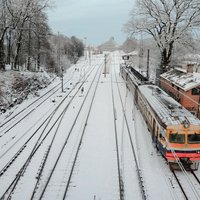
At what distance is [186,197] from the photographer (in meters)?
16.8

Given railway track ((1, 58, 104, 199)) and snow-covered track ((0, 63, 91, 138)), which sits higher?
snow-covered track ((0, 63, 91, 138))

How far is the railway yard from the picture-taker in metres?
17.5

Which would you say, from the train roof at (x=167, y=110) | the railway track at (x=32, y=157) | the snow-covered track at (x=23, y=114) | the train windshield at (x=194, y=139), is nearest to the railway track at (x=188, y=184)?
the train windshield at (x=194, y=139)

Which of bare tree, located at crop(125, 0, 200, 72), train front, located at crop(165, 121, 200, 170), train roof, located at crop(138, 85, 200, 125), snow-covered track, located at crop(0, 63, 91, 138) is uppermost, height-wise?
bare tree, located at crop(125, 0, 200, 72)

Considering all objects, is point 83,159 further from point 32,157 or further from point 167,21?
point 167,21

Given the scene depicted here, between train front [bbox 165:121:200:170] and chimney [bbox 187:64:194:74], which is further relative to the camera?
chimney [bbox 187:64:194:74]

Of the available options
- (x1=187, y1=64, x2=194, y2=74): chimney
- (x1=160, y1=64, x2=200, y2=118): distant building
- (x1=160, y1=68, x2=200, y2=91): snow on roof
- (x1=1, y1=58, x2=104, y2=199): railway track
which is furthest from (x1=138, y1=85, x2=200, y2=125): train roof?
(x1=1, y1=58, x2=104, y2=199): railway track

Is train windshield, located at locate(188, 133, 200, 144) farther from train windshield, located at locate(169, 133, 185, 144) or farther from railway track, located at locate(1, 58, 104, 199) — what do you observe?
railway track, located at locate(1, 58, 104, 199)

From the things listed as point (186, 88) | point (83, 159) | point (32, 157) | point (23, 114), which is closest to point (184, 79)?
point (186, 88)

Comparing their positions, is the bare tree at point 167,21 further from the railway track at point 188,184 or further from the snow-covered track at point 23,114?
the railway track at point 188,184

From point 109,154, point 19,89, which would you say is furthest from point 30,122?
point 19,89

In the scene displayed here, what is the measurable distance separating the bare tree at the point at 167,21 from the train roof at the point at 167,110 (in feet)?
51.2

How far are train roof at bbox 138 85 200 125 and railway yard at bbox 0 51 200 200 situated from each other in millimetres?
2551

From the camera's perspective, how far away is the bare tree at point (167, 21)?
42.2 m
